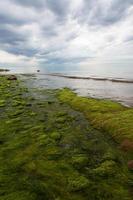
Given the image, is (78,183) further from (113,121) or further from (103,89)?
(103,89)

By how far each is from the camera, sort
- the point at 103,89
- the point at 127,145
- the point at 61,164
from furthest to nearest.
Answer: the point at 103,89 < the point at 127,145 < the point at 61,164

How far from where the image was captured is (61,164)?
1292cm

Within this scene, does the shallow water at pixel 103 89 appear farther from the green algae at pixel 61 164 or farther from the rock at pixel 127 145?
the green algae at pixel 61 164

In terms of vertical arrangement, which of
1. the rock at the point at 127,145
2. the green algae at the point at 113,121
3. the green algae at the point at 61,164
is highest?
the green algae at the point at 113,121

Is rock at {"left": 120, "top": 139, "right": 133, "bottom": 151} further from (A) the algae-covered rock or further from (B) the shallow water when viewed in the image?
(B) the shallow water

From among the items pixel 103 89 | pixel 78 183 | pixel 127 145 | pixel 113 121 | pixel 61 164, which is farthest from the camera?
pixel 103 89

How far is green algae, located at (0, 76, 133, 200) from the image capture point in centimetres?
1012

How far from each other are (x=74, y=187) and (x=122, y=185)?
2515mm

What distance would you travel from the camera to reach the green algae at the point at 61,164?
1012 cm

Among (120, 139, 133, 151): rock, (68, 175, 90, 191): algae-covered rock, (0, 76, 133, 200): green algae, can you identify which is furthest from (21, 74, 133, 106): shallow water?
(68, 175, 90, 191): algae-covered rock

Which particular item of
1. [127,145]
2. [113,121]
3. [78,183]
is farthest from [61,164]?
[113,121]

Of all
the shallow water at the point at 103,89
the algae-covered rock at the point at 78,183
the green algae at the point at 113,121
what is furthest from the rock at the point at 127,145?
the shallow water at the point at 103,89

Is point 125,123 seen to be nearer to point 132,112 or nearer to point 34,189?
point 132,112

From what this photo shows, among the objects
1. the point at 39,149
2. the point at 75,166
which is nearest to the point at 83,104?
the point at 39,149
